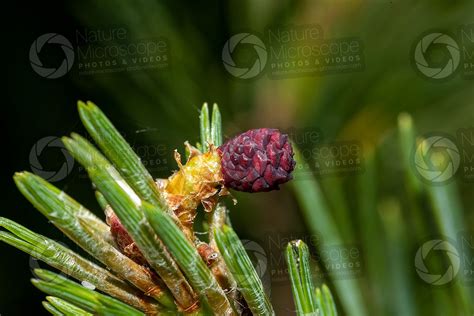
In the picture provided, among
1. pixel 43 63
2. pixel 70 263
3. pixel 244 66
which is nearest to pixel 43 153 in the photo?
pixel 43 63

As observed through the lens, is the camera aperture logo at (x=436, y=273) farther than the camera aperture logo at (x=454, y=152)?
No

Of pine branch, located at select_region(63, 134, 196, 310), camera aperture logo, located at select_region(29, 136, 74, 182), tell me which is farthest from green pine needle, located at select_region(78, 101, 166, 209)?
camera aperture logo, located at select_region(29, 136, 74, 182)

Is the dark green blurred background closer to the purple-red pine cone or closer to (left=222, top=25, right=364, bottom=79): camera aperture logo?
(left=222, top=25, right=364, bottom=79): camera aperture logo

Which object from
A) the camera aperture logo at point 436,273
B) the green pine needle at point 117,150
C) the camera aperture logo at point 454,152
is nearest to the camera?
the green pine needle at point 117,150

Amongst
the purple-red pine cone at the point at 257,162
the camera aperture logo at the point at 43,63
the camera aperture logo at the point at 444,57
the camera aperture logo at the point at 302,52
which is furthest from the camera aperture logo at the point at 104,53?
the purple-red pine cone at the point at 257,162

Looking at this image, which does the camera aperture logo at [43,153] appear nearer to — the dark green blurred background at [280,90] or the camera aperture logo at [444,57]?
the dark green blurred background at [280,90]

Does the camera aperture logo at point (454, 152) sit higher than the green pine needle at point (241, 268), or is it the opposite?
the camera aperture logo at point (454, 152)

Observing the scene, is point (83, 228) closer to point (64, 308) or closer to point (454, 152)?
point (64, 308)
